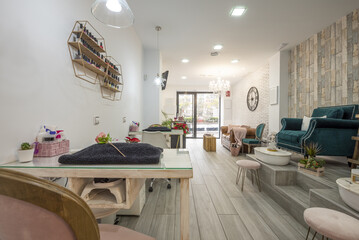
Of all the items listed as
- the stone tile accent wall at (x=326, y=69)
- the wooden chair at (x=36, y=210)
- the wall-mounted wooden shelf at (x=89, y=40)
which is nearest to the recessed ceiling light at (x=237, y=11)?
the stone tile accent wall at (x=326, y=69)

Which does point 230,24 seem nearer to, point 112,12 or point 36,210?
point 112,12

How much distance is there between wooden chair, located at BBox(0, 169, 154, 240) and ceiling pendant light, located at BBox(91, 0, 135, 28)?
131cm

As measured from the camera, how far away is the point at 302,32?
3494 millimetres

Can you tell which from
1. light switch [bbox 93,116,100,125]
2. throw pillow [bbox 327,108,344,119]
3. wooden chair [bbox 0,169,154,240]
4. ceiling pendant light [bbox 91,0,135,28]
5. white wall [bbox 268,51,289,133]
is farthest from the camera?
white wall [bbox 268,51,289,133]

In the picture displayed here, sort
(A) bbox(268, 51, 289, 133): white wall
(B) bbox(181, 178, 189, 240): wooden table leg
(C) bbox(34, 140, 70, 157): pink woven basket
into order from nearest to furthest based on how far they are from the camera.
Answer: (B) bbox(181, 178, 189, 240): wooden table leg → (C) bbox(34, 140, 70, 157): pink woven basket → (A) bbox(268, 51, 289, 133): white wall

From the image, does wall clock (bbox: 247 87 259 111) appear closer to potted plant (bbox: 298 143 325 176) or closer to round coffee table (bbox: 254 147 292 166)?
round coffee table (bbox: 254 147 292 166)

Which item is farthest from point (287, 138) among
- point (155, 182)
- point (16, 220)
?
point (16, 220)

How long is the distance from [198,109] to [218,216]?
6.88 m

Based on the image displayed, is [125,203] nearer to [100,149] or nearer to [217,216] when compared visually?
[100,149]

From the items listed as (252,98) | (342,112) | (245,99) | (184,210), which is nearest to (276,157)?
(342,112)

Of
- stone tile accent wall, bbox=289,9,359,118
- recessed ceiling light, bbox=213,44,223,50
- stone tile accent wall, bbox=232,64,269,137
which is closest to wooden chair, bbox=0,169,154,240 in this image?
stone tile accent wall, bbox=289,9,359,118

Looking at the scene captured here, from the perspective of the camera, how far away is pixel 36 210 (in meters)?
0.27

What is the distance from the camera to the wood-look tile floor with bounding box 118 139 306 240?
4.99ft

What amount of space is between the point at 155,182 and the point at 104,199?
6.39ft
